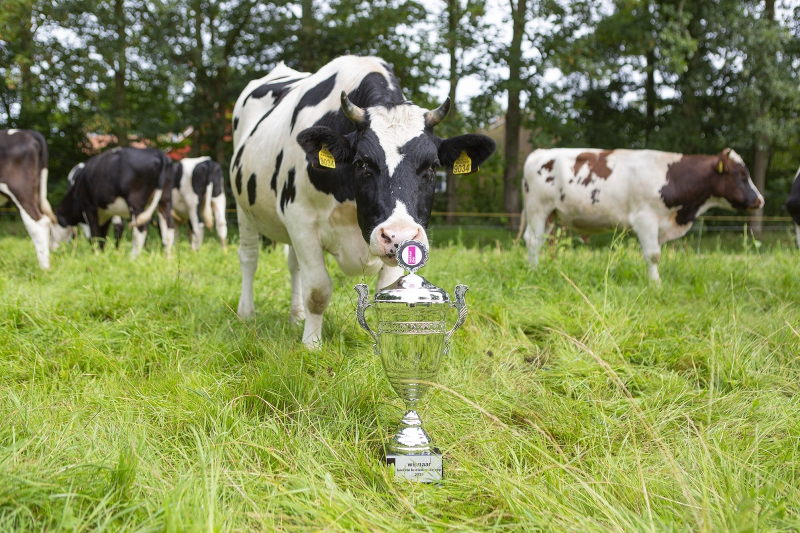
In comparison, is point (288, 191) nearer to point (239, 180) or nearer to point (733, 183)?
point (239, 180)

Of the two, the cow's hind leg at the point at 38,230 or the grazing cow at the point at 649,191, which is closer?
the cow's hind leg at the point at 38,230

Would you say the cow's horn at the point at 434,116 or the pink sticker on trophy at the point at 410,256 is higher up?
the cow's horn at the point at 434,116

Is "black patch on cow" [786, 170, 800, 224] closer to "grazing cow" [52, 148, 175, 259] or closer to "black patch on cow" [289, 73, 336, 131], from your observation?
"black patch on cow" [289, 73, 336, 131]

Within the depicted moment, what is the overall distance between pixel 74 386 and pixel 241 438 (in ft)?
3.85

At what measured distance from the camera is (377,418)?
249 centimetres

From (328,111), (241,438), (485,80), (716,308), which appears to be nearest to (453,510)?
(241,438)

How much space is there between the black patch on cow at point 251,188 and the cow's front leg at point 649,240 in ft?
13.6

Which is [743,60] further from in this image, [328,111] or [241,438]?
[241,438]

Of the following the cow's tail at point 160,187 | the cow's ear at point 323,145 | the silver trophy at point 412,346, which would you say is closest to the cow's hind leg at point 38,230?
the cow's tail at point 160,187

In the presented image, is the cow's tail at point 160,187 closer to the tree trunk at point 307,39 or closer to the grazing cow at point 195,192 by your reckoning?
the grazing cow at point 195,192

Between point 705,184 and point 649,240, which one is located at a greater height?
point 705,184

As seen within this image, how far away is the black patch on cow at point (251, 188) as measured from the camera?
4.33 metres

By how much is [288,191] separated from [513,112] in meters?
14.3

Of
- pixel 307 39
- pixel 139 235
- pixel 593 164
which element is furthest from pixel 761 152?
pixel 139 235
